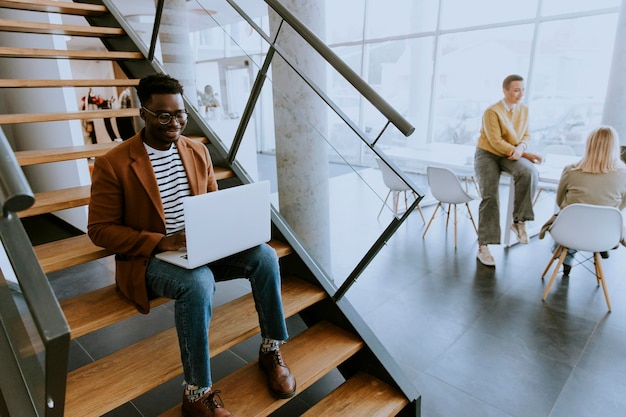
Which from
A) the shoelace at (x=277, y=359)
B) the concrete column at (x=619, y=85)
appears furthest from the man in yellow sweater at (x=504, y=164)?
the shoelace at (x=277, y=359)

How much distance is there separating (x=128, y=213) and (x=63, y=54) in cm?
166

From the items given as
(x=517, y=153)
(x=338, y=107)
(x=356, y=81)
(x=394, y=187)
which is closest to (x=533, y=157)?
(x=517, y=153)

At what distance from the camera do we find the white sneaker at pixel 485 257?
3850 millimetres

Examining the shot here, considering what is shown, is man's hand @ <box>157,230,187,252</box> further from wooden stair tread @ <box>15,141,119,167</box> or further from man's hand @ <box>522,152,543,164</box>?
man's hand @ <box>522,152,543,164</box>

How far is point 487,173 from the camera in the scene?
3.93m

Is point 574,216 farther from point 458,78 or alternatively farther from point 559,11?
point 458,78

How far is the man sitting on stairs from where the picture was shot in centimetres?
157

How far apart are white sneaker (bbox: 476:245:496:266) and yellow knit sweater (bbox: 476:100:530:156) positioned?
2.97 feet

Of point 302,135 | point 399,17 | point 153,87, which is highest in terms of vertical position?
point 399,17

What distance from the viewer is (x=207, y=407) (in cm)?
159

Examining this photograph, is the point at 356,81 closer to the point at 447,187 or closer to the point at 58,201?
the point at 58,201

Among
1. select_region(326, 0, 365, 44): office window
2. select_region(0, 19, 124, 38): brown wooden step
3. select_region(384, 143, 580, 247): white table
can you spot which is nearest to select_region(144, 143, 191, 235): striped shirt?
select_region(0, 19, 124, 38): brown wooden step

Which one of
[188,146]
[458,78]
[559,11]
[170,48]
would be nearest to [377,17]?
[458,78]

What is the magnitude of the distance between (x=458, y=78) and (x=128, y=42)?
20.7 feet
